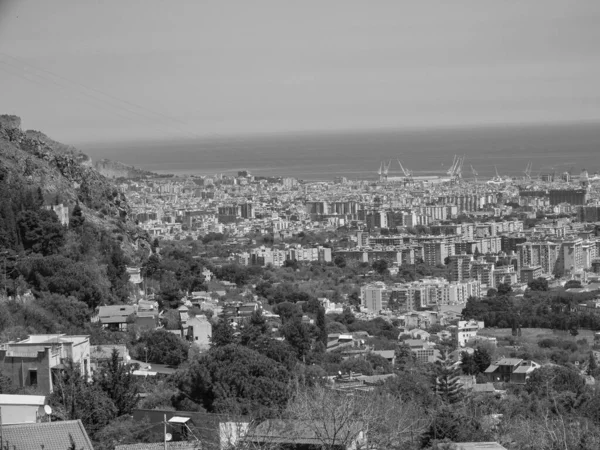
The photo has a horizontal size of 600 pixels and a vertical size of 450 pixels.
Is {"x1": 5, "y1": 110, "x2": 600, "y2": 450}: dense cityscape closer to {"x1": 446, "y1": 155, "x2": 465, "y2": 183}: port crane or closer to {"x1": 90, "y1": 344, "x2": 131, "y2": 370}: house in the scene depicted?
{"x1": 90, "y1": 344, "x2": 131, "y2": 370}: house

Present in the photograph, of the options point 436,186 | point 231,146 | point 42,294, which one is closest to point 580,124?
point 231,146

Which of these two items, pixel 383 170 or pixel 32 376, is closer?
pixel 32 376

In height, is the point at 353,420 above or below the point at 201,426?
above

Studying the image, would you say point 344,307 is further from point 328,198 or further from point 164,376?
point 328,198

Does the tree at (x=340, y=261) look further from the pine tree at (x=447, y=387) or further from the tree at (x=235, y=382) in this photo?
the tree at (x=235, y=382)

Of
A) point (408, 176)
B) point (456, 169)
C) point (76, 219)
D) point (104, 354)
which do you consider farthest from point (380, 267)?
point (456, 169)

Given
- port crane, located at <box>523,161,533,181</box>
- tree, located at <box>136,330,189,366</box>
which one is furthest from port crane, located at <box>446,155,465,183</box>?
tree, located at <box>136,330,189,366</box>

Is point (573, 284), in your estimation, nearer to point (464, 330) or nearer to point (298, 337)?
point (464, 330)
